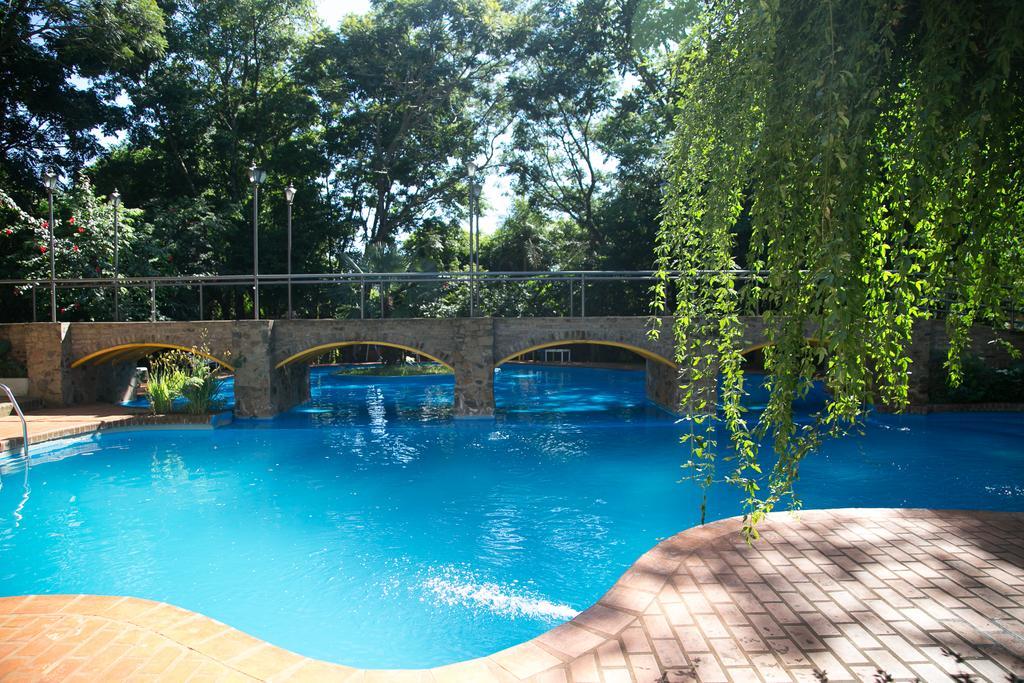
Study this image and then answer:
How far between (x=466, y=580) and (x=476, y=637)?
1004 mm

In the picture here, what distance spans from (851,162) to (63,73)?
25342 mm

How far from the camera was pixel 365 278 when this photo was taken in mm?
14352

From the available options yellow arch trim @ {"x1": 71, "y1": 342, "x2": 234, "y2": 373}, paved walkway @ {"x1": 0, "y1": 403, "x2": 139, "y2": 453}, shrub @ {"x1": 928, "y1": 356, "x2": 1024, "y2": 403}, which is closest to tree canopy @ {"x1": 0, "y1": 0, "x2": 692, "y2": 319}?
yellow arch trim @ {"x1": 71, "y1": 342, "x2": 234, "y2": 373}

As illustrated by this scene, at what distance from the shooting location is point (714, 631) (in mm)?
3045

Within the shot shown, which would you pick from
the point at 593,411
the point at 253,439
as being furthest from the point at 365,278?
the point at 593,411

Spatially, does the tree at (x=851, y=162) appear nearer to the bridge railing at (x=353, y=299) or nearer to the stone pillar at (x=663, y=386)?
the stone pillar at (x=663, y=386)

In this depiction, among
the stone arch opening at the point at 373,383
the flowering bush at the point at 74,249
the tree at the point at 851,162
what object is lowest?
the stone arch opening at the point at 373,383

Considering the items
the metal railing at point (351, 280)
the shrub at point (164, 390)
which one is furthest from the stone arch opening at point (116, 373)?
the metal railing at point (351, 280)

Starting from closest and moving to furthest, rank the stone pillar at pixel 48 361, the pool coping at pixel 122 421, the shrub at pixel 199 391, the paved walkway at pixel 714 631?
the paved walkway at pixel 714 631 → the pool coping at pixel 122 421 → the shrub at pixel 199 391 → the stone pillar at pixel 48 361

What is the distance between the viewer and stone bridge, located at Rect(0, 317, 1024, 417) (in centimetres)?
1356

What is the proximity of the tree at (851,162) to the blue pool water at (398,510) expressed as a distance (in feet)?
10.3

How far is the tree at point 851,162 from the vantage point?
2004 mm

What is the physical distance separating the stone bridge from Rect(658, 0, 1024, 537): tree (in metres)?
10.6

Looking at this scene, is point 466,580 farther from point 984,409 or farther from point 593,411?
point 984,409
